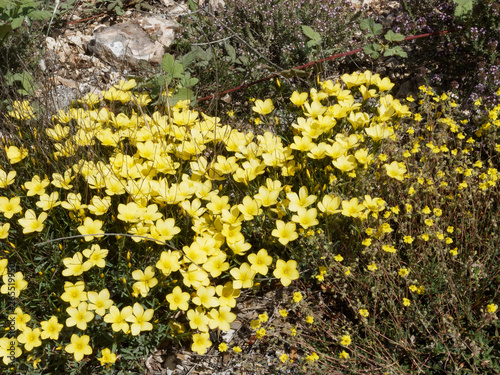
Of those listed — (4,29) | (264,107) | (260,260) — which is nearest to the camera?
(260,260)

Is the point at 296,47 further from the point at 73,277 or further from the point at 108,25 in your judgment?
the point at 73,277

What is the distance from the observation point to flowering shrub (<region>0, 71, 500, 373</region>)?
2.48m

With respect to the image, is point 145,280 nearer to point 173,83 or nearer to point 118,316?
point 118,316

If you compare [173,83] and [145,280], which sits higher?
[173,83]

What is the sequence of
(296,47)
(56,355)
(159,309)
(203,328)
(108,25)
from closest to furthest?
(203,328) < (56,355) < (159,309) < (296,47) < (108,25)

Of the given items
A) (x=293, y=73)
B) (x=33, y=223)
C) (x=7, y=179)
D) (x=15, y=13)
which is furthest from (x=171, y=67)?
(x=33, y=223)

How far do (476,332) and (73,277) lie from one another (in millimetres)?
2327

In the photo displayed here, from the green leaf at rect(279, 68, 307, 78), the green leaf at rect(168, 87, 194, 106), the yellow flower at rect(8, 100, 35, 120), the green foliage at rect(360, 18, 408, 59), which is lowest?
the yellow flower at rect(8, 100, 35, 120)

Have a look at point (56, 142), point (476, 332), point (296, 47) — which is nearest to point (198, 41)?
point (296, 47)

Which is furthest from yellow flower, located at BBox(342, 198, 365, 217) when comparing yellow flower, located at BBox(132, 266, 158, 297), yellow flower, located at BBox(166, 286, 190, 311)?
yellow flower, located at BBox(132, 266, 158, 297)

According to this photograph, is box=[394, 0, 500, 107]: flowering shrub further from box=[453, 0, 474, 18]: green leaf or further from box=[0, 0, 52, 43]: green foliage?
box=[0, 0, 52, 43]: green foliage

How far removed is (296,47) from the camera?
4570 millimetres

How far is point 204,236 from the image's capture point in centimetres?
264

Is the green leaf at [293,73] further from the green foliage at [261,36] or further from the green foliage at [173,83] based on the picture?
the green foliage at [173,83]
